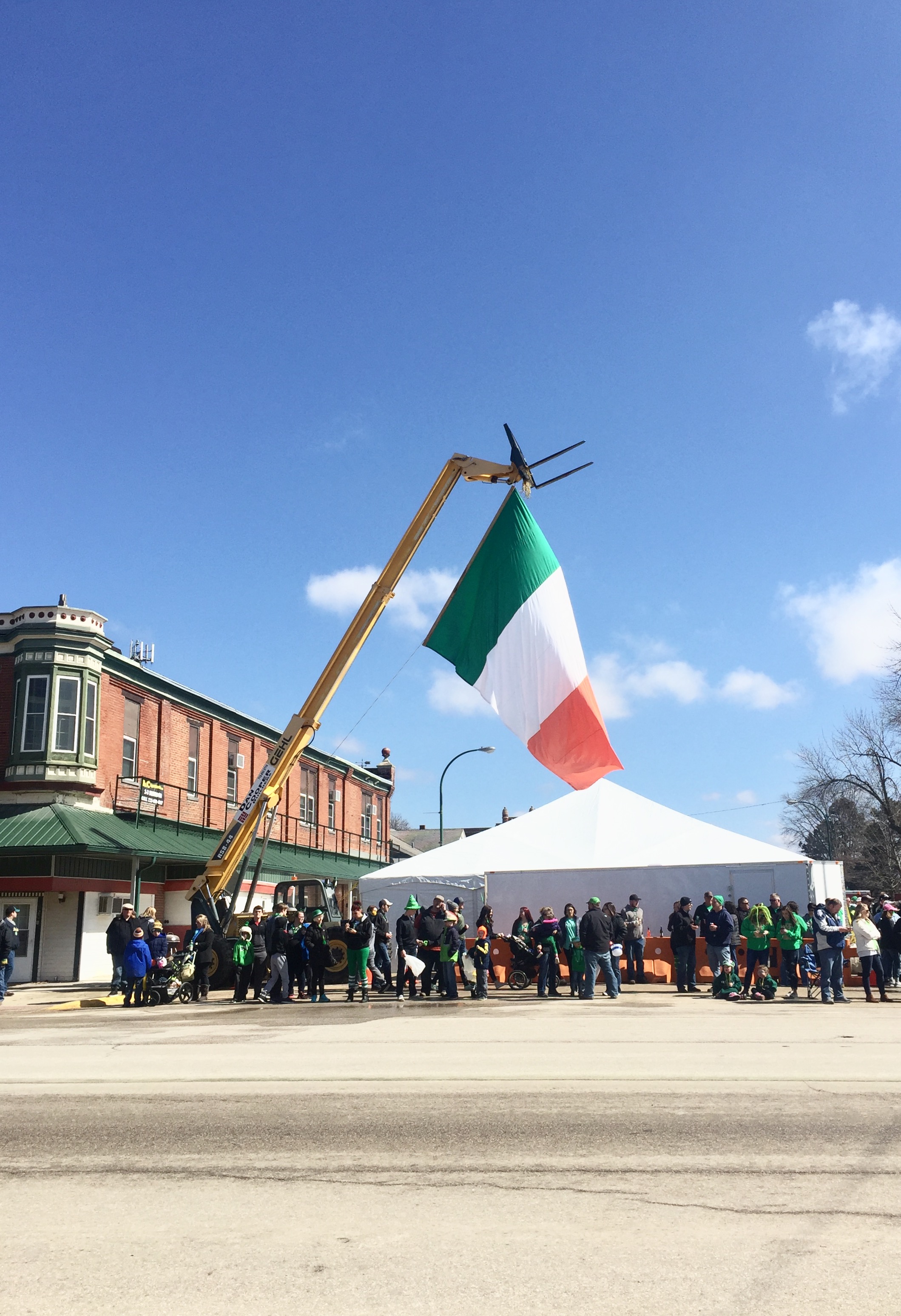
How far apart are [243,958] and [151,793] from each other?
12110 millimetres

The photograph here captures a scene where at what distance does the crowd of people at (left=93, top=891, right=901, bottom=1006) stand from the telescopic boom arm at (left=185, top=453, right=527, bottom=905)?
4.50 feet

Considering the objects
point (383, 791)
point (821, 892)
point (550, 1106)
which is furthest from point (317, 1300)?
point (383, 791)

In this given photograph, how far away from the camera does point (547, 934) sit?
18.9m

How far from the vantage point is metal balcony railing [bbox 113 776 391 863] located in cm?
2939

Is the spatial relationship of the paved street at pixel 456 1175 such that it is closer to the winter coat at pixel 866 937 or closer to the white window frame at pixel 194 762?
the winter coat at pixel 866 937

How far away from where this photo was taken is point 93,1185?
5.95 m

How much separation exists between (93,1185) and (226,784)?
105ft

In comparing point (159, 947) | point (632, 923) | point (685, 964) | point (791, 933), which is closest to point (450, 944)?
point (685, 964)

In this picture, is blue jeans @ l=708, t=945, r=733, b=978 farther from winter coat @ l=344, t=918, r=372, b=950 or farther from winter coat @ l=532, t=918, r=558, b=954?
winter coat @ l=344, t=918, r=372, b=950

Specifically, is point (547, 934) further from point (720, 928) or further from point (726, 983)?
point (726, 983)

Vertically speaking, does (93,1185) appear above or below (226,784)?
below

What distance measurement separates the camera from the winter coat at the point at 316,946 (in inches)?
752

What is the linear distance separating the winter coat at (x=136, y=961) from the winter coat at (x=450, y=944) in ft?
17.6

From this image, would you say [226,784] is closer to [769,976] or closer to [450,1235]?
[769,976]
